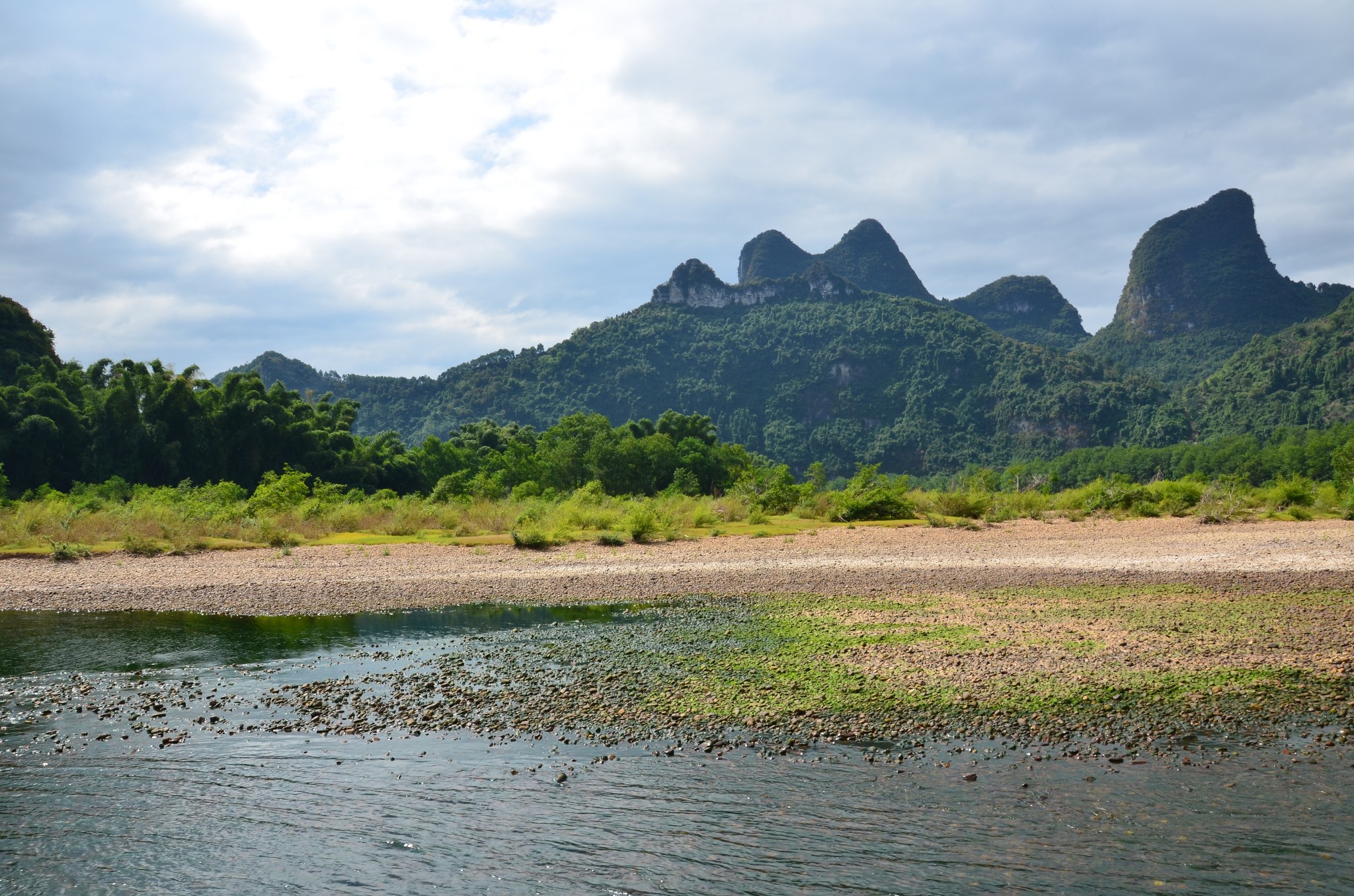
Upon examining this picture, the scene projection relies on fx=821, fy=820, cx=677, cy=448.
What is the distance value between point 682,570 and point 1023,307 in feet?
603

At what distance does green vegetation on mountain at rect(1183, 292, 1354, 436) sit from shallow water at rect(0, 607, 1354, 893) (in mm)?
84800

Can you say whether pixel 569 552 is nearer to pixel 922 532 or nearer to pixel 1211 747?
pixel 922 532

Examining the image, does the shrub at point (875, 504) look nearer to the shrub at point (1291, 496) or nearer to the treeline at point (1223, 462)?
the treeline at point (1223, 462)

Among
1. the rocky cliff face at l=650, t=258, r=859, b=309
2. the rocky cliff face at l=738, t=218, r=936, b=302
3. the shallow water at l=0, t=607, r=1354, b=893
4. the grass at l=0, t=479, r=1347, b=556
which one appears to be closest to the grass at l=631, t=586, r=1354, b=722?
the shallow water at l=0, t=607, r=1354, b=893

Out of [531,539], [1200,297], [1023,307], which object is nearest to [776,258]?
[1023,307]

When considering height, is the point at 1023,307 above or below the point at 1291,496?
above

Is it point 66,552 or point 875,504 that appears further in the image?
point 875,504

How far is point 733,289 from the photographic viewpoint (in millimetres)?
156375

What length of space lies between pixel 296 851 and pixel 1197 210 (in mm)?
184004

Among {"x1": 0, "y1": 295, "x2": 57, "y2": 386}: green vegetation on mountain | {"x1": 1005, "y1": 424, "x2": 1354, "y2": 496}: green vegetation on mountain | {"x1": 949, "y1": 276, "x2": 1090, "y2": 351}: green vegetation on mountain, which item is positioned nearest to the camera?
{"x1": 1005, "y1": 424, "x2": 1354, "y2": 496}: green vegetation on mountain

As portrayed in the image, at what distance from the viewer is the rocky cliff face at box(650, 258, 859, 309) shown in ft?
508

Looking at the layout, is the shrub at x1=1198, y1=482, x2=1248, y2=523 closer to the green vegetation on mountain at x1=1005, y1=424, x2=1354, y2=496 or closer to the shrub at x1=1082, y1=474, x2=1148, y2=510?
the shrub at x1=1082, y1=474, x2=1148, y2=510

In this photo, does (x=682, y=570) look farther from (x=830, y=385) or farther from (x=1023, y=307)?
(x=1023, y=307)

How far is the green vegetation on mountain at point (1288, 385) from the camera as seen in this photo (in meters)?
78.2
